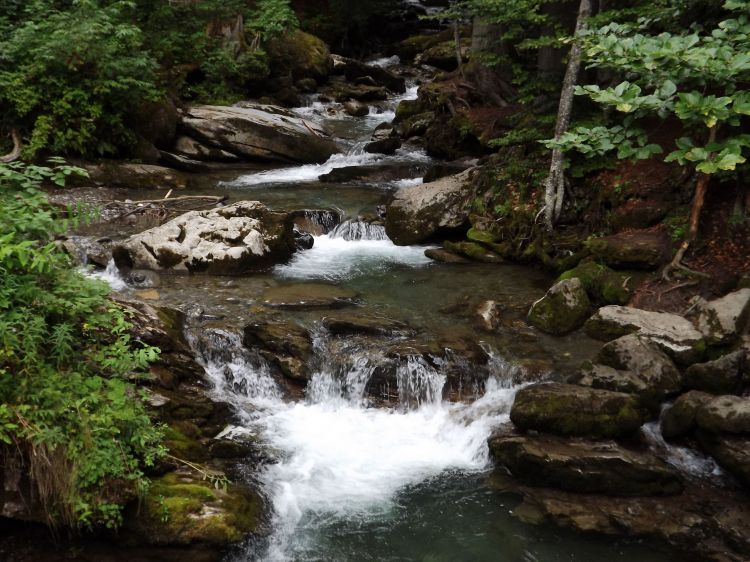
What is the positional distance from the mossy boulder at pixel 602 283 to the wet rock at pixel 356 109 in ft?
47.5

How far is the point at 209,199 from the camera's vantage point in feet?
43.5

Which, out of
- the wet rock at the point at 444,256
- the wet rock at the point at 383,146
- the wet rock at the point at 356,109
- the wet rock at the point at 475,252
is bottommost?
the wet rock at the point at 444,256

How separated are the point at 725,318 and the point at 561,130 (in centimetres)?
442

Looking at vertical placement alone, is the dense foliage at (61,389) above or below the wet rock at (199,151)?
below

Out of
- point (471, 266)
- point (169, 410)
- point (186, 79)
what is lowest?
point (169, 410)

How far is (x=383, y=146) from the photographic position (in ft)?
57.0

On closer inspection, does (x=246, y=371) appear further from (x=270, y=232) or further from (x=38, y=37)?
(x=38, y=37)

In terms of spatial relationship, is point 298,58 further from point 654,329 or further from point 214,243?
point 654,329

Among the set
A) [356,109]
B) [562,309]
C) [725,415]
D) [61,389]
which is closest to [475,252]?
[562,309]

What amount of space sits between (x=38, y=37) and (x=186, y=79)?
6394mm

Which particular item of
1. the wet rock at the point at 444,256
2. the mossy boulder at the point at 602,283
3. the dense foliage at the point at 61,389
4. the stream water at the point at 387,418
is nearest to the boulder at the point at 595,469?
the stream water at the point at 387,418

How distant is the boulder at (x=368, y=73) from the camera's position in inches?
976

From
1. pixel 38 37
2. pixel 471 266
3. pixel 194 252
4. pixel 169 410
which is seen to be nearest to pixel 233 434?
pixel 169 410

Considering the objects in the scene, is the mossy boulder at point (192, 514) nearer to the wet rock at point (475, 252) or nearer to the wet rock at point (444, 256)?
the wet rock at point (444, 256)
